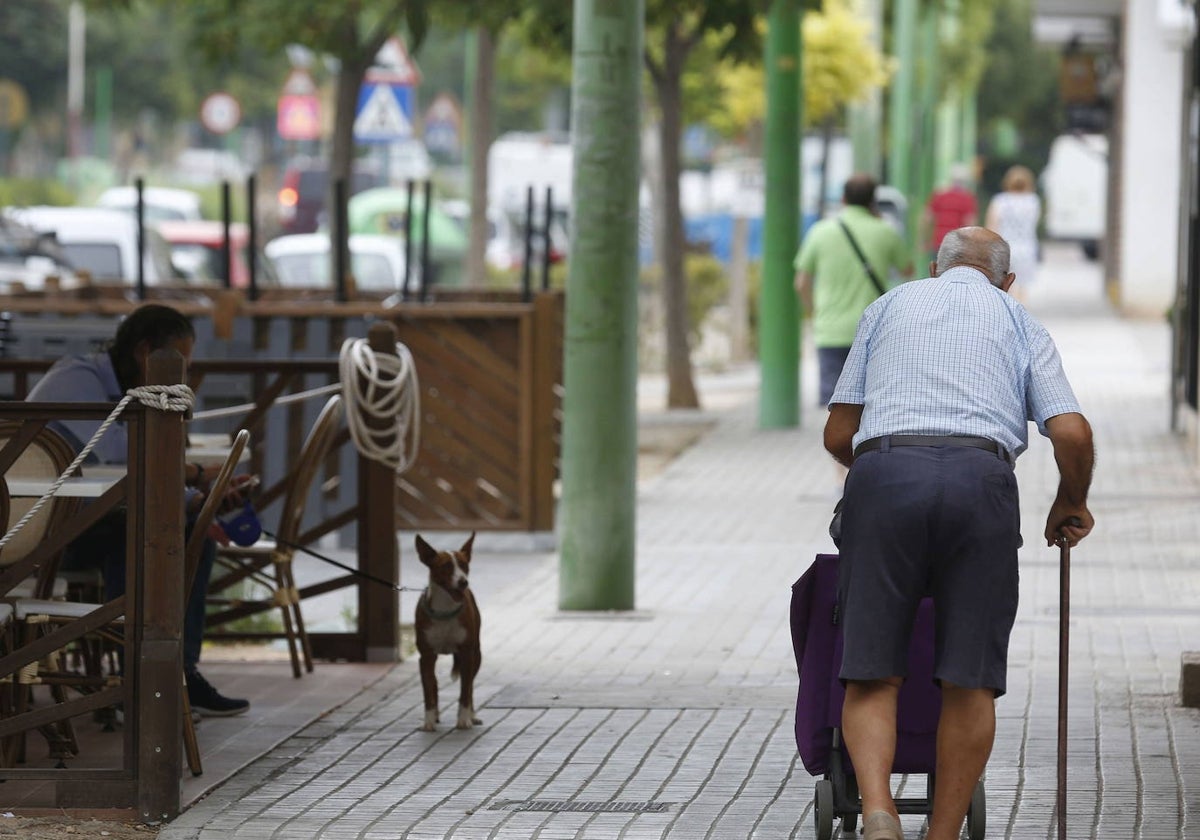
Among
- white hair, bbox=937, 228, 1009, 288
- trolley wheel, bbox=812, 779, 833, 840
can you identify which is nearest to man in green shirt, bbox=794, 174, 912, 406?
white hair, bbox=937, 228, 1009, 288

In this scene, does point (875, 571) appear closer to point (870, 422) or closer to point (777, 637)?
point (870, 422)

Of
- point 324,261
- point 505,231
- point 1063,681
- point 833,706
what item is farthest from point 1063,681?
point 505,231

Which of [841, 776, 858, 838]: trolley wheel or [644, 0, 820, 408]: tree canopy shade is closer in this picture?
[841, 776, 858, 838]: trolley wheel

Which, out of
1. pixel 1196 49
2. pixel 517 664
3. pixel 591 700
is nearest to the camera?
pixel 591 700

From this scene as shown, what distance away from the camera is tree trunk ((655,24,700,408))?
→ 19406mm

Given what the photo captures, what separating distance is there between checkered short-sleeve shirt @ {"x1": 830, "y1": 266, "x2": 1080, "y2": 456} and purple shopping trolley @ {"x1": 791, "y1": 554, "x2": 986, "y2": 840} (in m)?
Answer: 0.44

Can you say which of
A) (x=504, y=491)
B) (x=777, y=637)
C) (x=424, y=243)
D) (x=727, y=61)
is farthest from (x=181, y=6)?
(x=777, y=637)

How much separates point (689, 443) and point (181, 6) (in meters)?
5.01

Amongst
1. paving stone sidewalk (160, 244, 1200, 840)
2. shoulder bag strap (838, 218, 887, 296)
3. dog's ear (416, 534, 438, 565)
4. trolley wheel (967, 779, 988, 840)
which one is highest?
shoulder bag strap (838, 218, 887, 296)

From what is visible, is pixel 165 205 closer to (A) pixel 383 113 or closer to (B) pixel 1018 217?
(B) pixel 1018 217

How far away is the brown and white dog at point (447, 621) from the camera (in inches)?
294

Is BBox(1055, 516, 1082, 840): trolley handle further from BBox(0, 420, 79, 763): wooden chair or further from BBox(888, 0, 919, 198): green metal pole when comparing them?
BBox(888, 0, 919, 198): green metal pole

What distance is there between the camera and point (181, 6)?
17562 mm

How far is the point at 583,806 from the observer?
6578 mm
